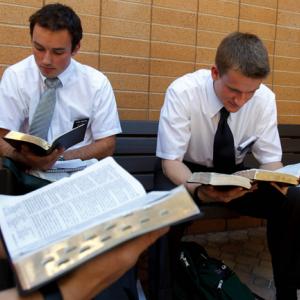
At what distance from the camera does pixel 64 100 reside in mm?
2484

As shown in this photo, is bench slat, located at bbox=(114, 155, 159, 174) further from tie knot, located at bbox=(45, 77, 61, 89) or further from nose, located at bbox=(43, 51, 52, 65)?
nose, located at bbox=(43, 51, 52, 65)

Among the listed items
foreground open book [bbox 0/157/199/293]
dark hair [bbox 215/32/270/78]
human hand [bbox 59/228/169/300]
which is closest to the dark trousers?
dark hair [bbox 215/32/270/78]

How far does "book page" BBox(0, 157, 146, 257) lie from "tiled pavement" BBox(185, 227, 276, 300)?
1695 mm

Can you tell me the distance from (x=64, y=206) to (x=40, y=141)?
0.64 meters

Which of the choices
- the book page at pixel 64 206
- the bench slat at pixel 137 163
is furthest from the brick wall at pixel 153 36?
the book page at pixel 64 206

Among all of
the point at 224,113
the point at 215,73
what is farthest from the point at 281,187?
the point at 215,73

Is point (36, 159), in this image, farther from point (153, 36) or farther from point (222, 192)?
point (153, 36)

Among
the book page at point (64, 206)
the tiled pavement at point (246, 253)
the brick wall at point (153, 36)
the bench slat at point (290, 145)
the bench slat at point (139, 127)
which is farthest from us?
the bench slat at point (290, 145)

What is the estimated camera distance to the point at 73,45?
241 cm

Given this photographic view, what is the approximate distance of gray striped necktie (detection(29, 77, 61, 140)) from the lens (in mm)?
2283

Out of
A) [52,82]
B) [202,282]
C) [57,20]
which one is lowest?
[202,282]

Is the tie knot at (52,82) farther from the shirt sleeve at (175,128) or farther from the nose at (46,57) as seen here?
the shirt sleeve at (175,128)

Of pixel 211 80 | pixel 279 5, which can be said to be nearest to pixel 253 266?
pixel 211 80

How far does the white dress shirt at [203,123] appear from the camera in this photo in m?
2.37
